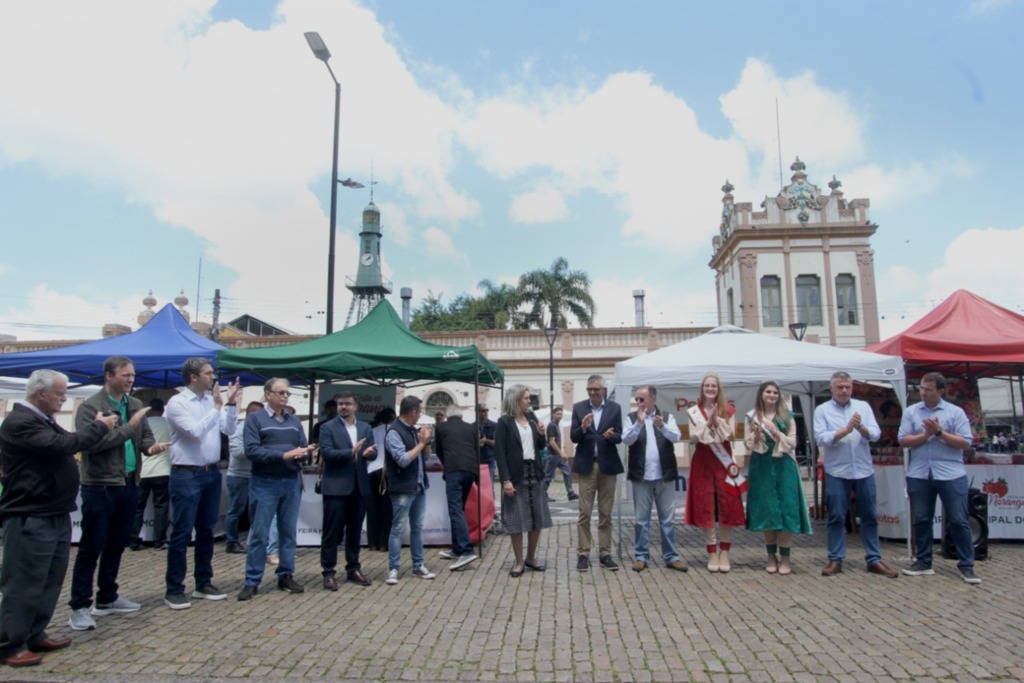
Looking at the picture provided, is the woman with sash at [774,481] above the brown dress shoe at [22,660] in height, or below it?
above

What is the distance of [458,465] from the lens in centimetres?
762

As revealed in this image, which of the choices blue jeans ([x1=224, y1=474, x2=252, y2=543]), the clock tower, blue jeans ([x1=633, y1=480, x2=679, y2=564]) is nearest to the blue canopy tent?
blue jeans ([x1=224, y1=474, x2=252, y2=543])

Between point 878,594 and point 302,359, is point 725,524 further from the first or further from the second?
point 302,359

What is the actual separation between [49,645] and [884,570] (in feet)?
22.9

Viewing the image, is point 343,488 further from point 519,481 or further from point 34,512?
point 34,512

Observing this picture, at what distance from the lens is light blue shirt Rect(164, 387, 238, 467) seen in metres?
5.82

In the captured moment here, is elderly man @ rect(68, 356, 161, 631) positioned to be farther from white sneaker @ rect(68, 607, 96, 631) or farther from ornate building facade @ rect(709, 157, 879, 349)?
ornate building facade @ rect(709, 157, 879, 349)

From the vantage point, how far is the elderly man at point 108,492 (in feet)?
16.7

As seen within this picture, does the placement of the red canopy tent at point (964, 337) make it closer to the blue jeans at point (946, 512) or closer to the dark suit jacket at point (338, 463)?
the blue jeans at point (946, 512)

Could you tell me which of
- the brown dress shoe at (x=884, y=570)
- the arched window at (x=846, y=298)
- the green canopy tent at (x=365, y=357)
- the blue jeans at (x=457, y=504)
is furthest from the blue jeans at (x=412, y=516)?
the arched window at (x=846, y=298)

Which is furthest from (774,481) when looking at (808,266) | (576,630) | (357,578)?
(808,266)

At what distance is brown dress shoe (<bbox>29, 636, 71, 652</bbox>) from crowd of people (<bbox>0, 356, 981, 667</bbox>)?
11 centimetres

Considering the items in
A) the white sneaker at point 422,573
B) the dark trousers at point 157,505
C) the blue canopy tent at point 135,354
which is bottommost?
the white sneaker at point 422,573

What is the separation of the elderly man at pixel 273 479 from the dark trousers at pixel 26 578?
166 centimetres
